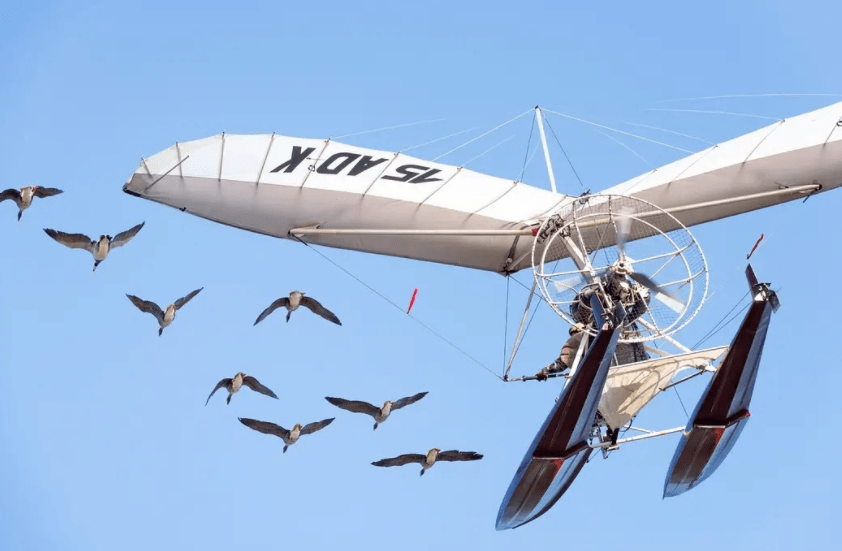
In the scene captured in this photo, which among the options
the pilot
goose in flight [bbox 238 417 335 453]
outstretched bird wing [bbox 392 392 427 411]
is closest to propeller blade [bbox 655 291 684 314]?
the pilot

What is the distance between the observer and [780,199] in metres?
72.3

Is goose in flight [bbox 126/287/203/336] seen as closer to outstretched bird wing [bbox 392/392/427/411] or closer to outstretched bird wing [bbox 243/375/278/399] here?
outstretched bird wing [bbox 243/375/278/399]

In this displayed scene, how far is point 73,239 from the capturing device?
245 ft

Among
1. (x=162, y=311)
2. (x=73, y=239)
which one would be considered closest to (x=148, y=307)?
(x=162, y=311)

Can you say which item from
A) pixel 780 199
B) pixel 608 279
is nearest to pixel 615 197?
pixel 608 279

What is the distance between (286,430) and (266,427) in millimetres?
1048

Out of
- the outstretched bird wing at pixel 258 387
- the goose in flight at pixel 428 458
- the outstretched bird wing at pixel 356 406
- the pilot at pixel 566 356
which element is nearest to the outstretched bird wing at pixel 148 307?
the outstretched bird wing at pixel 258 387

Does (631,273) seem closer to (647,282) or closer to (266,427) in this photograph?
(647,282)

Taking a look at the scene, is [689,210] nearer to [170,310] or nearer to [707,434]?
[707,434]

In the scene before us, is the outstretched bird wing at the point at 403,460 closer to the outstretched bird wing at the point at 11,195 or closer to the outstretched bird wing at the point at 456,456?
the outstretched bird wing at the point at 456,456

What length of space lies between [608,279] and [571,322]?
2.14 m

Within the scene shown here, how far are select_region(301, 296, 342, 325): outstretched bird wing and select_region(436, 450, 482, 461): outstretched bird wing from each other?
691cm

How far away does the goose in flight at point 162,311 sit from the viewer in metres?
76.1

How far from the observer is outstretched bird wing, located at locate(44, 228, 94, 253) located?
74.2 m
